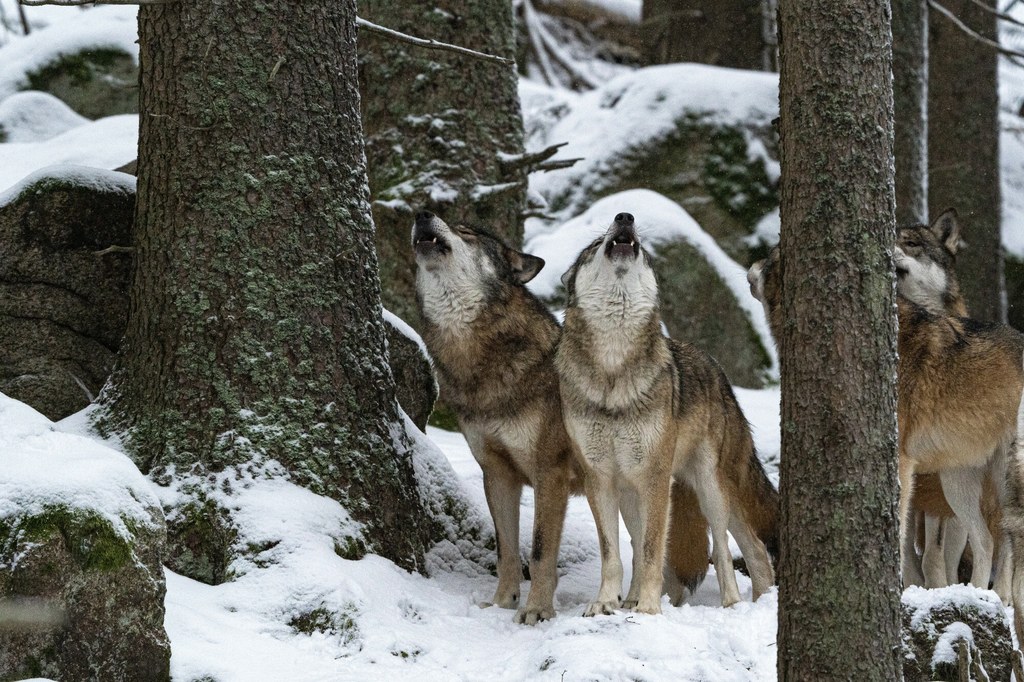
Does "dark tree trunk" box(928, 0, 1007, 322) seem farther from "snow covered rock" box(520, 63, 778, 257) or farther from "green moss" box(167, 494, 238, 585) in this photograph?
"green moss" box(167, 494, 238, 585)

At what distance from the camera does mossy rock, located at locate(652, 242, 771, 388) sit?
11250 mm

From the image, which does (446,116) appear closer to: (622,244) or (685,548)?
(622,244)

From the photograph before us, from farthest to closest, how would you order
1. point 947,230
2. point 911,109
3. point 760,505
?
point 911,109 → point 947,230 → point 760,505

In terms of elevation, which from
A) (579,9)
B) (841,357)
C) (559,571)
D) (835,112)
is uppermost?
(579,9)

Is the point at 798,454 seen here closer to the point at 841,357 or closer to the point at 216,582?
the point at 841,357

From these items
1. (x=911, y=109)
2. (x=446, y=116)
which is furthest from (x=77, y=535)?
(x=911, y=109)

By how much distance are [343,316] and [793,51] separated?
270 centimetres

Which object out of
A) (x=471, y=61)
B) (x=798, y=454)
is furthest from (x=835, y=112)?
(x=471, y=61)

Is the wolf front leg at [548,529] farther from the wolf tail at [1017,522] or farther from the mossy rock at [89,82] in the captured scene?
the mossy rock at [89,82]

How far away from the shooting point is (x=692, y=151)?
13.3 metres

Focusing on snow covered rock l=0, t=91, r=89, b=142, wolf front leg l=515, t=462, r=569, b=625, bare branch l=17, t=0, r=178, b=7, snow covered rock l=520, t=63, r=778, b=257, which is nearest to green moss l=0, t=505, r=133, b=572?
bare branch l=17, t=0, r=178, b=7

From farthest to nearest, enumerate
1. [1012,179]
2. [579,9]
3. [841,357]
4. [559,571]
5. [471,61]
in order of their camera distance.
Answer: [579,9], [1012,179], [471,61], [559,571], [841,357]

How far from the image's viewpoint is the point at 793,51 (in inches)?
154

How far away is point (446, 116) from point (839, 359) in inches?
220
